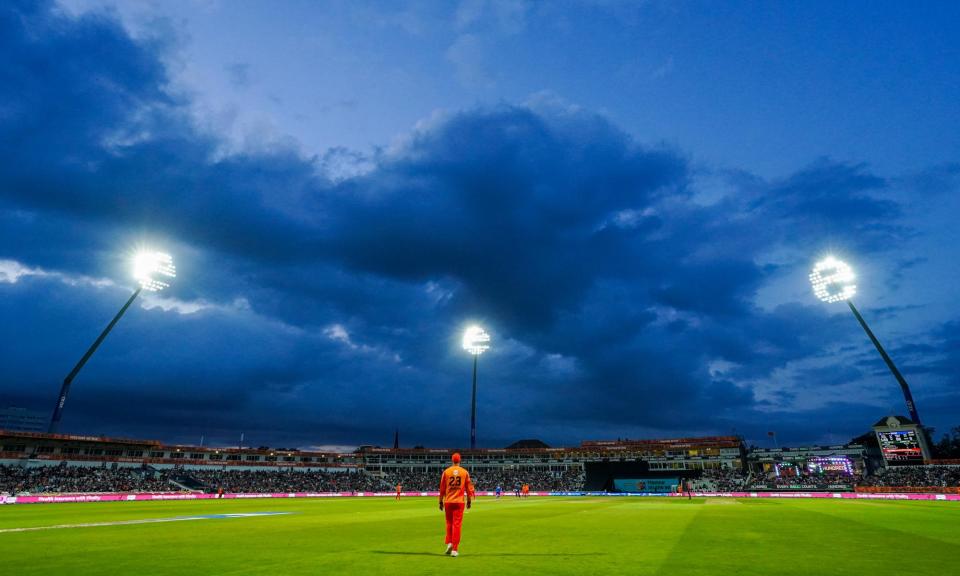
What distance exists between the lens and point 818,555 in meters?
10.1

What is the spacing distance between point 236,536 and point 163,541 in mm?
2111

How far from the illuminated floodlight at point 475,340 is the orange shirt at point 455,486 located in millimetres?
68326

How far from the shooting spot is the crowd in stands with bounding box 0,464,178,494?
192ft

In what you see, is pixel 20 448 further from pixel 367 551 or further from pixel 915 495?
pixel 915 495

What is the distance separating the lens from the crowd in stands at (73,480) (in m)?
58.4

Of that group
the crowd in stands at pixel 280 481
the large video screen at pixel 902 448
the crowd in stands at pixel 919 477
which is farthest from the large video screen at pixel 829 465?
the crowd in stands at pixel 280 481

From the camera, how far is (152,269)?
58812 millimetres

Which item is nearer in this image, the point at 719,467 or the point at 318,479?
the point at 318,479

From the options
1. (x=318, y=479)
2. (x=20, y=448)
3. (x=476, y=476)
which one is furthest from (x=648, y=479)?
(x=20, y=448)

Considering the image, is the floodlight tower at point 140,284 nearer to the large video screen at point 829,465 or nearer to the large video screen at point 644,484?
the large video screen at point 644,484

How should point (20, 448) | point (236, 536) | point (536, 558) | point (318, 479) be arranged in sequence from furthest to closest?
point (318, 479) < point (20, 448) < point (236, 536) < point (536, 558)

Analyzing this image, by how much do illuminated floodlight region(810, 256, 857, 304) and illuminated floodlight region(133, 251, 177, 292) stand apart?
83.8 meters

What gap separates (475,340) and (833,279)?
5171 cm

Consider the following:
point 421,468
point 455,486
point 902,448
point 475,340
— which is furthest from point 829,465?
point 455,486
